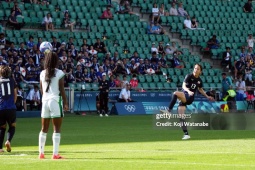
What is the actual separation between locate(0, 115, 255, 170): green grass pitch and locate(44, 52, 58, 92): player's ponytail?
168 cm

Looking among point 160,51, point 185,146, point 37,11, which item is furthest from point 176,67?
point 185,146

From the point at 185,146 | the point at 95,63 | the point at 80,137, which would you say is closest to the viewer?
the point at 185,146

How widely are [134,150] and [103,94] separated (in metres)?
21.1

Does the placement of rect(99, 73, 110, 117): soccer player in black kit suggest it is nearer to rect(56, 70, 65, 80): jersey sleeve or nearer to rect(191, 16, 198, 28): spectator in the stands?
rect(191, 16, 198, 28): spectator in the stands

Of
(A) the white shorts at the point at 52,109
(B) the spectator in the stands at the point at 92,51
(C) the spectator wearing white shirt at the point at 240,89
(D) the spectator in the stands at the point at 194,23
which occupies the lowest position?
(C) the spectator wearing white shirt at the point at 240,89

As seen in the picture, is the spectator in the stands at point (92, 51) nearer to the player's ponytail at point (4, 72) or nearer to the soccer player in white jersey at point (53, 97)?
the player's ponytail at point (4, 72)

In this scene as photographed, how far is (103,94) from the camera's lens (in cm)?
3931

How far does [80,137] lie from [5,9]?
1946cm

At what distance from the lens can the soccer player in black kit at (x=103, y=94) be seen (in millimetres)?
39125

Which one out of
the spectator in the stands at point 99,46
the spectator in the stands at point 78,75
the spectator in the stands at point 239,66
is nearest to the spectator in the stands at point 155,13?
the spectator in the stands at point 239,66

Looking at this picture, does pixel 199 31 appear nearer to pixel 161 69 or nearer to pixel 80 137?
pixel 161 69

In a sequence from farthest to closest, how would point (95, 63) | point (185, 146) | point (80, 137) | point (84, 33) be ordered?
1. point (84, 33)
2. point (95, 63)
3. point (80, 137)
4. point (185, 146)

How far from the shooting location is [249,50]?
161ft

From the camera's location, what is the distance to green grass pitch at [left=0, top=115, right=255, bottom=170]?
14.5 m
